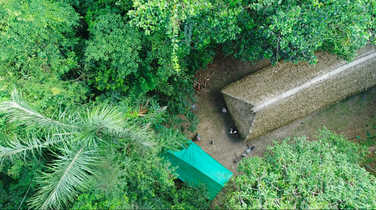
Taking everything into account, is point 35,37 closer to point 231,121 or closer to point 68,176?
point 68,176

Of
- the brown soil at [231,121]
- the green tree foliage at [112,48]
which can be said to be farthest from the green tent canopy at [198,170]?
the green tree foliage at [112,48]

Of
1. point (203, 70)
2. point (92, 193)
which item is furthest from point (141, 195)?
point (203, 70)

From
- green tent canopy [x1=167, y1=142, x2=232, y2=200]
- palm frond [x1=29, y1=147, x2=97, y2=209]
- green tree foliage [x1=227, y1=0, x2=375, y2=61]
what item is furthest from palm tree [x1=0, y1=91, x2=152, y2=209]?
green tree foliage [x1=227, y1=0, x2=375, y2=61]

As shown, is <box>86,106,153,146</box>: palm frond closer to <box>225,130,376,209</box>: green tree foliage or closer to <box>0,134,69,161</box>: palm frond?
<box>0,134,69,161</box>: palm frond

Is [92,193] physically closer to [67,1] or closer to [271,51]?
[67,1]

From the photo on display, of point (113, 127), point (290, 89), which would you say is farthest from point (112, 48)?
point (290, 89)

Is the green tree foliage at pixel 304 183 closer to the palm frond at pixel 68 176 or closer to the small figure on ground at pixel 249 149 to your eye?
the small figure on ground at pixel 249 149
